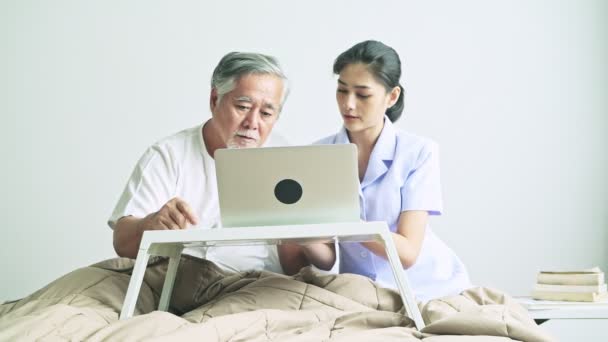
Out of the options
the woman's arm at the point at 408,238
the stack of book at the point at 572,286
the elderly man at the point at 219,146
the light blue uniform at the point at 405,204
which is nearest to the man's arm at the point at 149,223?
the elderly man at the point at 219,146

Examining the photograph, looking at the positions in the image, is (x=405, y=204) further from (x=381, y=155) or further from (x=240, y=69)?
(x=240, y=69)

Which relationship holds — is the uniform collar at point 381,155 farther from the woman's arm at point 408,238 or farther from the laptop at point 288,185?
the laptop at point 288,185

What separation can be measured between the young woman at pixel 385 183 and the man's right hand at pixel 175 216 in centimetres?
48

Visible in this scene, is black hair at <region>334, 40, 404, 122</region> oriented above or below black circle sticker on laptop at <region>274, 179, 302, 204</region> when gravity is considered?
above

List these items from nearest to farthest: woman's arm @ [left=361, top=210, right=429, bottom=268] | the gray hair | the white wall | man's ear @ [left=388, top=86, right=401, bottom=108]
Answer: woman's arm @ [left=361, top=210, right=429, bottom=268] → the gray hair → man's ear @ [left=388, top=86, right=401, bottom=108] → the white wall

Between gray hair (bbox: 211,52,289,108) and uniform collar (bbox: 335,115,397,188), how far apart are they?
0.30m

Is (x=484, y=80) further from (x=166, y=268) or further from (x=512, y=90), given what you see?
(x=166, y=268)

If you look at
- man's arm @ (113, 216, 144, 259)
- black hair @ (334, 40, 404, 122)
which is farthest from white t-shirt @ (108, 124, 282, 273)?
black hair @ (334, 40, 404, 122)

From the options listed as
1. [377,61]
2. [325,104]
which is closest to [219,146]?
[377,61]

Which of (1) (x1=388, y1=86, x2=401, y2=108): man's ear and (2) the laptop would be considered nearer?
(2) the laptop

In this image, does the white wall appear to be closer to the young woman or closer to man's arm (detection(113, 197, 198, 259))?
the young woman

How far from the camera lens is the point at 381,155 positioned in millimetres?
2293

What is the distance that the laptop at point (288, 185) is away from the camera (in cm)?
159

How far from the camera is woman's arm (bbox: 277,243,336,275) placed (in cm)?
207
